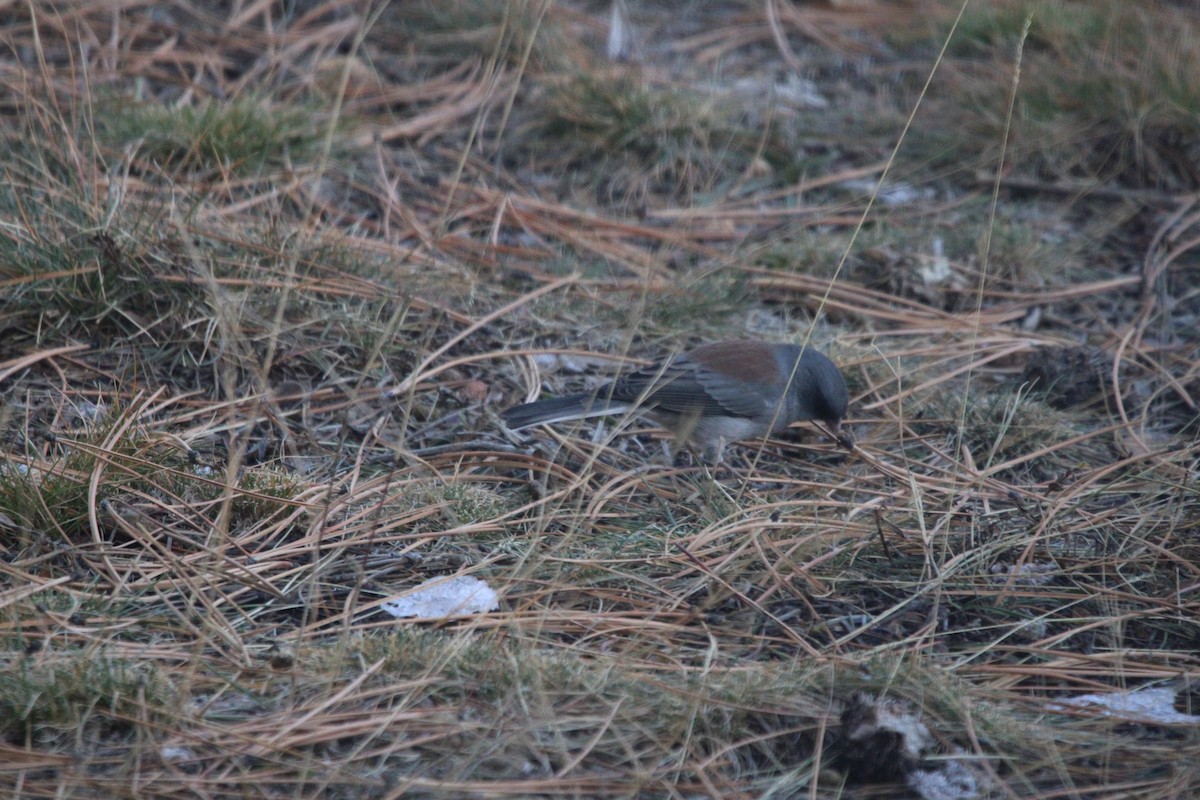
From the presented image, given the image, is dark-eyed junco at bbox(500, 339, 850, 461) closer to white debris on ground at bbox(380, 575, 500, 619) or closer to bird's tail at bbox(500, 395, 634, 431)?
bird's tail at bbox(500, 395, 634, 431)

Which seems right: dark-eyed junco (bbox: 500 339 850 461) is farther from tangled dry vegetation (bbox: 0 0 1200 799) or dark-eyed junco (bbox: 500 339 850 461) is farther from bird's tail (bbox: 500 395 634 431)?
tangled dry vegetation (bbox: 0 0 1200 799)

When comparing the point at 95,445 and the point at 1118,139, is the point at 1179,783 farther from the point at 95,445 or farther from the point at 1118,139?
the point at 1118,139

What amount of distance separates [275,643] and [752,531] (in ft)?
4.03

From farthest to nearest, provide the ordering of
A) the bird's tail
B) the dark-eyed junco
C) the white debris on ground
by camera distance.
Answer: the dark-eyed junco < the bird's tail < the white debris on ground

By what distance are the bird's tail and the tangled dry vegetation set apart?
0.13 meters

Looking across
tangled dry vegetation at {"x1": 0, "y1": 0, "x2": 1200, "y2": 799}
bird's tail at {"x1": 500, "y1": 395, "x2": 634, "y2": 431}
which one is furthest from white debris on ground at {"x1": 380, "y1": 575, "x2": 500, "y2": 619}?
bird's tail at {"x1": 500, "y1": 395, "x2": 634, "y2": 431}

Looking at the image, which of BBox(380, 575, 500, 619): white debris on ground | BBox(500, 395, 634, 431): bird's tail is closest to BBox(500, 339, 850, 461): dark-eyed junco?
BBox(500, 395, 634, 431): bird's tail

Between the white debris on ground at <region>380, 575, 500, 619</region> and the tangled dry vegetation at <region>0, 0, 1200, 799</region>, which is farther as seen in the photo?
the white debris on ground at <region>380, 575, 500, 619</region>

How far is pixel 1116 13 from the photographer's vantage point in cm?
520

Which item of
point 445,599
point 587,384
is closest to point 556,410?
point 587,384

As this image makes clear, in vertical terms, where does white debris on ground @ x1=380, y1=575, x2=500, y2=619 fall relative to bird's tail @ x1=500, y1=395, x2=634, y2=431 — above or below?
below

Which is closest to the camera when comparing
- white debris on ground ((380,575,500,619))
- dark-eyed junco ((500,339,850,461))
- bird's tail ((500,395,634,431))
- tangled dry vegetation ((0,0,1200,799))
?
tangled dry vegetation ((0,0,1200,799))

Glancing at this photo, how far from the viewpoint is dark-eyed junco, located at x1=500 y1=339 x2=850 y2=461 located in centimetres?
323

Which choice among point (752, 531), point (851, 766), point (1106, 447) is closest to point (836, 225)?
point (1106, 447)
